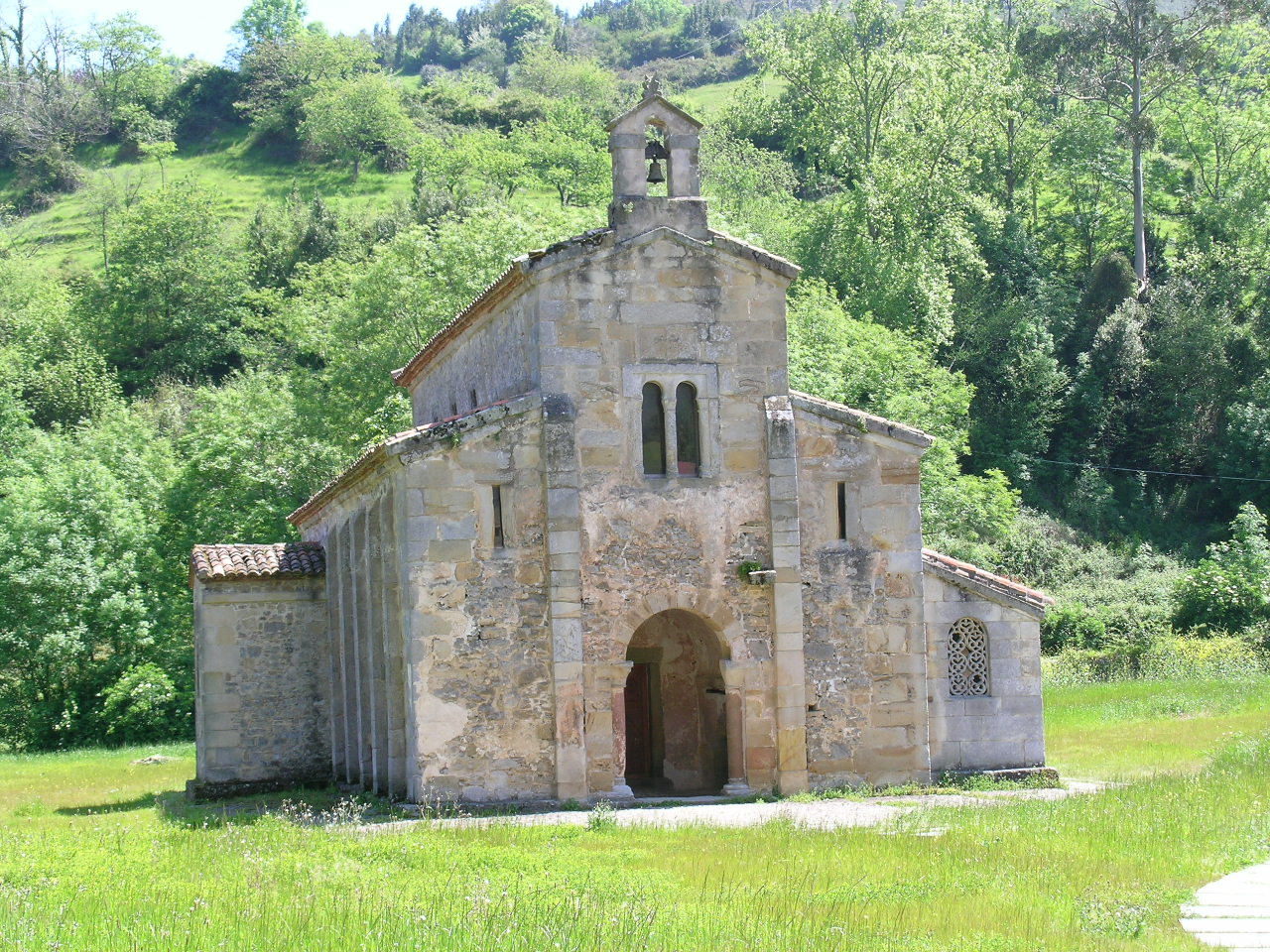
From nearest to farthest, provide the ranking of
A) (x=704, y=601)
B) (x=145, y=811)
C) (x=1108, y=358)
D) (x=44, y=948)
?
1. (x=44, y=948)
2. (x=704, y=601)
3. (x=145, y=811)
4. (x=1108, y=358)

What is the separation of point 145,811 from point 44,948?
45.3ft

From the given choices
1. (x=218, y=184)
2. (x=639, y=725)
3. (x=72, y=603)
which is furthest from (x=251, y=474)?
(x=218, y=184)

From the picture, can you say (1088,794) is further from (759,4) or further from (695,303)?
(759,4)

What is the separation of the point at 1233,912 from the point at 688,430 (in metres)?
12.2

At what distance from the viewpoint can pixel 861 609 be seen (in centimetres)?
2338

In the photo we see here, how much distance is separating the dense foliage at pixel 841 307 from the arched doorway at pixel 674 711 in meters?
18.3

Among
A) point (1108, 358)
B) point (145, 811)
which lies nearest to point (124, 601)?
point (145, 811)

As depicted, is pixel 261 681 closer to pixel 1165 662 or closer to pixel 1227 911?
pixel 1227 911

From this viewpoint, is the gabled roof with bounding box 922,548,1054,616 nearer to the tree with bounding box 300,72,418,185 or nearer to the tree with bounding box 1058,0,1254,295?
the tree with bounding box 1058,0,1254,295

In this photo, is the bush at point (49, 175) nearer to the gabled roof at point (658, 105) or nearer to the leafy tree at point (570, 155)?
the leafy tree at point (570, 155)

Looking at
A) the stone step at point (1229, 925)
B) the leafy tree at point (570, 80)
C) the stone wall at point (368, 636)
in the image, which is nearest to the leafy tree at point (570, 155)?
the leafy tree at point (570, 80)

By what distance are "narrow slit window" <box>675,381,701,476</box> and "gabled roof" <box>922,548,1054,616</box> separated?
409cm

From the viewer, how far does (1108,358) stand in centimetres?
5725

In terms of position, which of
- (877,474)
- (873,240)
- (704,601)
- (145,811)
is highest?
(873,240)
